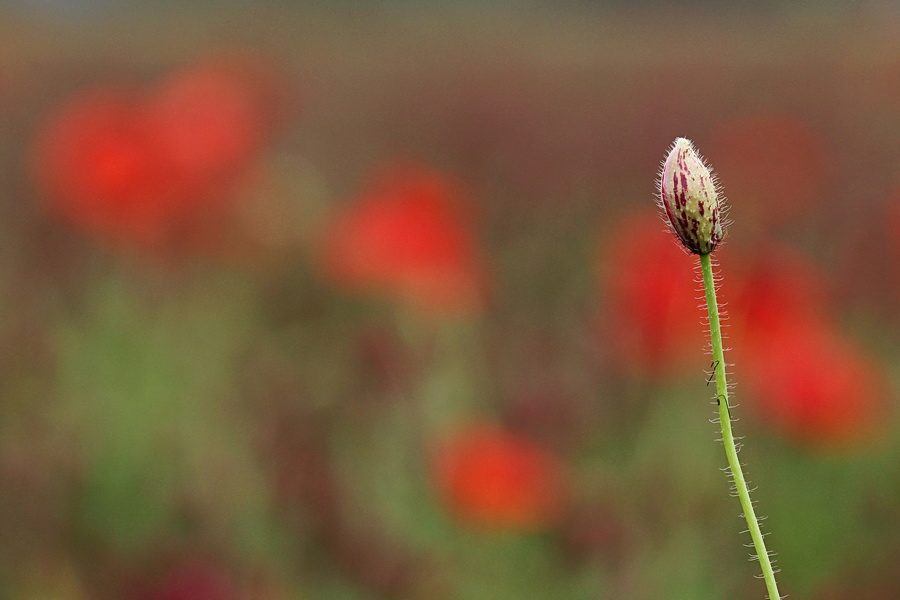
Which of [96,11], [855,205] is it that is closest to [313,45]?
[96,11]

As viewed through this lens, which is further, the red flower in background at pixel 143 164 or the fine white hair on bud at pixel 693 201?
the red flower in background at pixel 143 164

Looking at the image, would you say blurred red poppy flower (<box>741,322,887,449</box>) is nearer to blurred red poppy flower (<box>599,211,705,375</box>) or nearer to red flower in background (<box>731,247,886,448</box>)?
red flower in background (<box>731,247,886,448</box>)

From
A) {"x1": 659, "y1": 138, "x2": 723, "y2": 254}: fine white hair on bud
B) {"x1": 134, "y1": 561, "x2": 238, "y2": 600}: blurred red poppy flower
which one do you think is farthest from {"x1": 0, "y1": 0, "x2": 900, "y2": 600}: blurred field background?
{"x1": 659, "y1": 138, "x2": 723, "y2": 254}: fine white hair on bud

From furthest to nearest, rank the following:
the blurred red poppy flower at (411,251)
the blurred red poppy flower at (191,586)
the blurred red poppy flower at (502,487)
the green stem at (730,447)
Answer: the blurred red poppy flower at (411,251) < the blurred red poppy flower at (502,487) < the blurred red poppy flower at (191,586) < the green stem at (730,447)

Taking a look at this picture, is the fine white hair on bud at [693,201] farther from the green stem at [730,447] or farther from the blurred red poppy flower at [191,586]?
the blurred red poppy flower at [191,586]

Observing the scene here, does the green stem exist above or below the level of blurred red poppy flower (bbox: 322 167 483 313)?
below

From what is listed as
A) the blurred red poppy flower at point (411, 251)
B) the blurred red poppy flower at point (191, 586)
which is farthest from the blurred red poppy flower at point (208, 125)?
the blurred red poppy flower at point (191, 586)

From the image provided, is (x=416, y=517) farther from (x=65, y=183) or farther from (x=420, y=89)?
(x=420, y=89)
